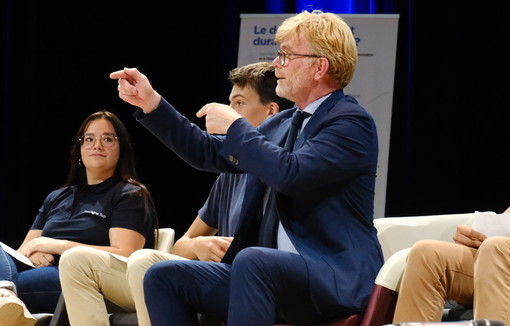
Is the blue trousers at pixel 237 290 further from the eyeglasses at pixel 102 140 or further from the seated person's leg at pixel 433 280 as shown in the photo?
the eyeglasses at pixel 102 140

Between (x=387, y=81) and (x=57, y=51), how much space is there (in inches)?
91.7

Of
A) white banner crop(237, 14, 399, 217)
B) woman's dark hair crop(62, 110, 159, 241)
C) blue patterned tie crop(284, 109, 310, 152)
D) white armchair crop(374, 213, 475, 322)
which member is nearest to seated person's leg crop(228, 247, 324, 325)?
blue patterned tie crop(284, 109, 310, 152)

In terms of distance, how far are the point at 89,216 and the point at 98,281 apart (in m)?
0.69

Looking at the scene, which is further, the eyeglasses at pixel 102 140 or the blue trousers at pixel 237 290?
the eyeglasses at pixel 102 140

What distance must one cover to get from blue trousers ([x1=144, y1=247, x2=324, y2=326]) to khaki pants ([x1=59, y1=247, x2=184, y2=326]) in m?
0.40

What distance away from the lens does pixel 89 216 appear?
3.46m

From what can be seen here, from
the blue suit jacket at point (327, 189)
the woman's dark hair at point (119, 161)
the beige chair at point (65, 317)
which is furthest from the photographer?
the woman's dark hair at point (119, 161)

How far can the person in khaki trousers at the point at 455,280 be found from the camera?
7.09 ft

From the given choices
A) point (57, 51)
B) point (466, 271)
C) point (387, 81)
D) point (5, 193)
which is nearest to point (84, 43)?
point (57, 51)

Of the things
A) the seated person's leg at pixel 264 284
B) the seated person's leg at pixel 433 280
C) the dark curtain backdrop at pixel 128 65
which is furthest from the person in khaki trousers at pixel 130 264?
the dark curtain backdrop at pixel 128 65

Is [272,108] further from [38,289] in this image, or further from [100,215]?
[38,289]

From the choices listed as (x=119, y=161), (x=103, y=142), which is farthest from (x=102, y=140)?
(x=119, y=161)

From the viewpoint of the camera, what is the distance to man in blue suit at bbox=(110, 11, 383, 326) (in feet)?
6.91

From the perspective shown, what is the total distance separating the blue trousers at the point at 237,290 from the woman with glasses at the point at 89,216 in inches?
37.8
